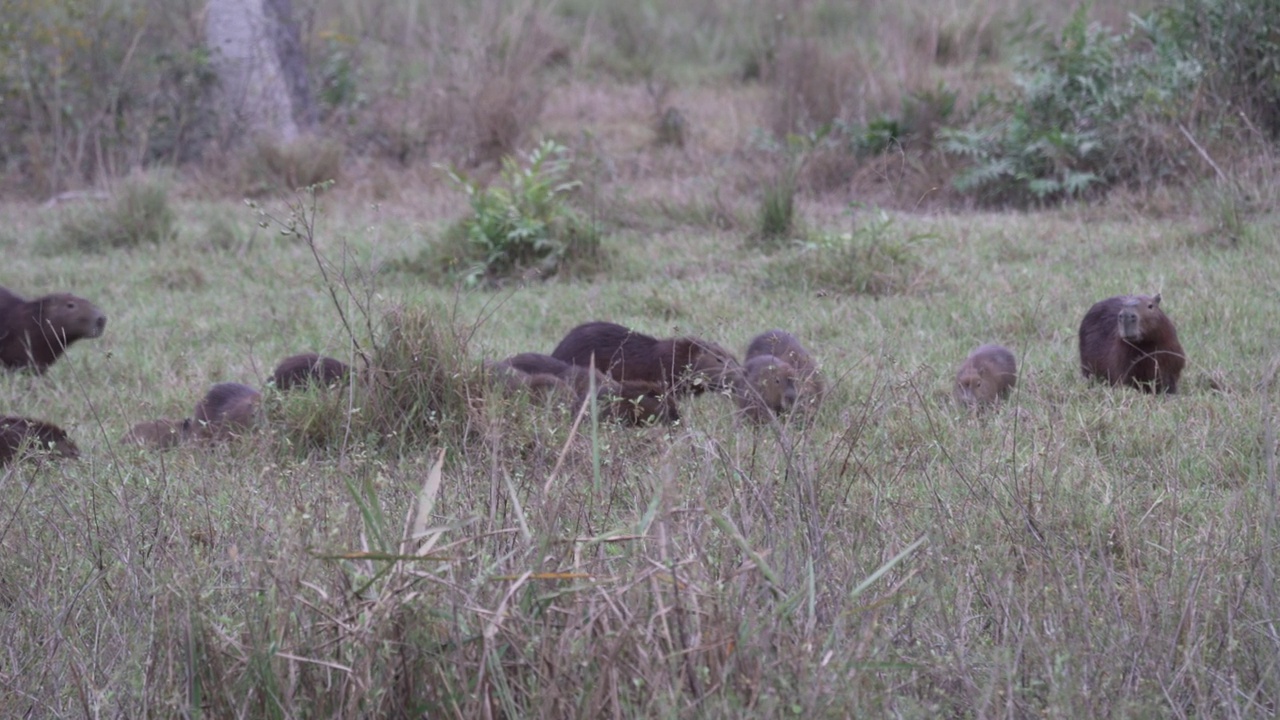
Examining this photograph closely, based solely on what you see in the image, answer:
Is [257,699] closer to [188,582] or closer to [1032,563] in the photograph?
[188,582]

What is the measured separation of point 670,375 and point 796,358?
27.2 inches

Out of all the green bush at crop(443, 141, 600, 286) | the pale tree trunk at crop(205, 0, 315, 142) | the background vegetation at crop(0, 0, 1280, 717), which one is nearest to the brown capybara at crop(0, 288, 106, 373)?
the background vegetation at crop(0, 0, 1280, 717)

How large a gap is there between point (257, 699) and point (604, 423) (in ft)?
5.52

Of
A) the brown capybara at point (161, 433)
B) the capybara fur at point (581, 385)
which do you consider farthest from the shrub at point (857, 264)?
the brown capybara at point (161, 433)

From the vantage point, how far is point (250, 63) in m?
11.0

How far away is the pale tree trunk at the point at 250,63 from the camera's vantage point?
11.0 metres

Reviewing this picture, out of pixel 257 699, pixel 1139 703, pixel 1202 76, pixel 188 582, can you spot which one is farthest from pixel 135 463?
pixel 1202 76

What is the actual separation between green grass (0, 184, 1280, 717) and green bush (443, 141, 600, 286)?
72.5 inches

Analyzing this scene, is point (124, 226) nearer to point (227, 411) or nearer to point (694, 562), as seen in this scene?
point (227, 411)

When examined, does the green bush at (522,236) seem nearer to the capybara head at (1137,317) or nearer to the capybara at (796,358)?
the capybara at (796,358)

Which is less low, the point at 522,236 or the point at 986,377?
the point at 986,377

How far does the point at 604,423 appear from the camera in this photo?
12.9 feet

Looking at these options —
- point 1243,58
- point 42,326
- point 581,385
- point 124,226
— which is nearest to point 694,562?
point 581,385

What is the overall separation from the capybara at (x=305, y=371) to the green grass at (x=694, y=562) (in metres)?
0.25
